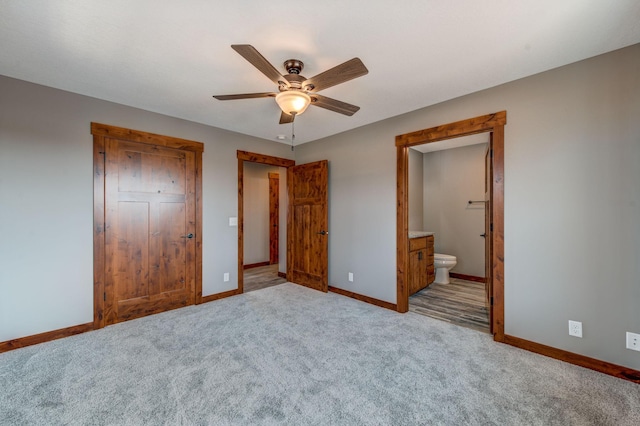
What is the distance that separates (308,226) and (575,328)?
134 inches

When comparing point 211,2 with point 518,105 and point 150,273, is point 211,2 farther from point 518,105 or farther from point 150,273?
point 150,273

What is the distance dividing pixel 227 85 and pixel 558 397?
3658 millimetres

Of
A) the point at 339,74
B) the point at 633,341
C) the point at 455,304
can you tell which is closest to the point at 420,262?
the point at 455,304

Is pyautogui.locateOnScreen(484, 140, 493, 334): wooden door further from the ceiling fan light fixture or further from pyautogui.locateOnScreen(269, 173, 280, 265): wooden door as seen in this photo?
pyautogui.locateOnScreen(269, 173, 280, 265): wooden door

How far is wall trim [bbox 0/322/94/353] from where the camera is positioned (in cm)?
242

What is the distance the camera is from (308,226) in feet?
14.9

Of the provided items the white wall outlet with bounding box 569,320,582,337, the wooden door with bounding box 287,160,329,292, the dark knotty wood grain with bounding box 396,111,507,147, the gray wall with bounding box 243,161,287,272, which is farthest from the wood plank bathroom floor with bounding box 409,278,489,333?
the gray wall with bounding box 243,161,287,272

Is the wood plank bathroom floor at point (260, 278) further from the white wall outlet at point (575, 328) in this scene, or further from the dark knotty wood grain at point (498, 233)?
the white wall outlet at point (575, 328)

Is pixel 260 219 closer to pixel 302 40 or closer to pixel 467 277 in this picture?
pixel 467 277

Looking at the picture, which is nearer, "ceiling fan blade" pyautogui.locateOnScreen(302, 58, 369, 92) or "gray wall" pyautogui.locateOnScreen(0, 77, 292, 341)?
"ceiling fan blade" pyautogui.locateOnScreen(302, 58, 369, 92)

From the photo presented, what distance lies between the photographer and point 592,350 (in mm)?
2135

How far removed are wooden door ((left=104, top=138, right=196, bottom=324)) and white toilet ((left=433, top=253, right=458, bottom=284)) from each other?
3961mm

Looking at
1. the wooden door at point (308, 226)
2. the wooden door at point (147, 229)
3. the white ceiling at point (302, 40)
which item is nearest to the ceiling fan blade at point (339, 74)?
the white ceiling at point (302, 40)

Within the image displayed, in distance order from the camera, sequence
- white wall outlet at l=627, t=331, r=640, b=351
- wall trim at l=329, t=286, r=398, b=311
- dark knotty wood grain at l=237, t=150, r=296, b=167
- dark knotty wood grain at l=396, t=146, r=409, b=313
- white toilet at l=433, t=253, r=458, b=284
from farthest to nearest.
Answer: white toilet at l=433, t=253, r=458, b=284 < dark knotty wood grain at l=237, t=150, r=296, b=167 < wall trim at l=329, t=286, r=398, b=311 < dark knotty wood grain at l=396, t=146, r=409, b=313 < white wall outlet at l=627, t=331, r=640, b=351
